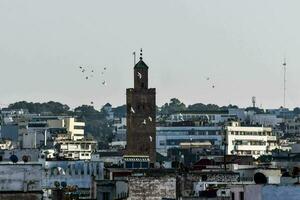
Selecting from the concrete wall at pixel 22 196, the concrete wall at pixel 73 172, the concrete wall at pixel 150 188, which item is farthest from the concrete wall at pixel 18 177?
the concrete wall at pixel 73 172

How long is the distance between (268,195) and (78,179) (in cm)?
6457

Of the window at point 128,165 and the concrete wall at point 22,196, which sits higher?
the window at point 128,165

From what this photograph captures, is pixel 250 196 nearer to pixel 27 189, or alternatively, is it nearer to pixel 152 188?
pixel 27 189

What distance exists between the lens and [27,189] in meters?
79.2

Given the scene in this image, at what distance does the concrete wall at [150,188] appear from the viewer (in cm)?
9088

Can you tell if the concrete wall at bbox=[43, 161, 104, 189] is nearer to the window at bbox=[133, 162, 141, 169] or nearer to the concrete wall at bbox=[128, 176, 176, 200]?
the window at bbox=[133, 162, 141, 169]

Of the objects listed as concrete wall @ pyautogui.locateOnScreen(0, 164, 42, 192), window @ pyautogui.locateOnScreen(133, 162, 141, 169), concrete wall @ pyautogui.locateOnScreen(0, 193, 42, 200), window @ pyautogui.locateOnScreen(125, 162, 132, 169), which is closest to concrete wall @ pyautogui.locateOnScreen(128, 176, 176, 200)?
concrete wall @ pyautogui.locateOnScreen(0, 164, 42, 192)

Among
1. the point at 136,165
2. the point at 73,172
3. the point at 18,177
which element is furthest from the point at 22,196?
the point at 136,165

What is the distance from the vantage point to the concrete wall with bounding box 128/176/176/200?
90.9 m

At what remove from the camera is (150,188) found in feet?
300

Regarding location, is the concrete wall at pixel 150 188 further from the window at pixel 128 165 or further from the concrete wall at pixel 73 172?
the window at pixel 128 165

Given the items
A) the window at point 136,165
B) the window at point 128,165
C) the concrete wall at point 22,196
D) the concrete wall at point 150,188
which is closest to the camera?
the concrete wall at point 22,196

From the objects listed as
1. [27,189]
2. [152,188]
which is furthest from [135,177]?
[27,189]

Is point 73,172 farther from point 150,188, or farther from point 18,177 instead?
point 18,177
